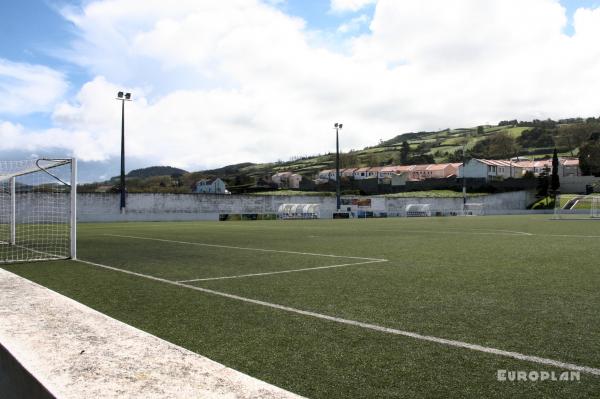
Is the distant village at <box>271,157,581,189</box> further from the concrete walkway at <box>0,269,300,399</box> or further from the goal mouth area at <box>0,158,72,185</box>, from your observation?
the concrete walkway at <box>0,269,300,399</box>

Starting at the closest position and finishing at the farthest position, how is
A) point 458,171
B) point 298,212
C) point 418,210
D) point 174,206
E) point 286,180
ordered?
point 174,206 < point 298,212 < point 418,210 < point 458,171 < point 286,180

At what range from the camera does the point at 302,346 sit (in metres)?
3.93

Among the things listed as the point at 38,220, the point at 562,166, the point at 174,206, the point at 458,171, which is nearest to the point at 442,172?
the point at 458,171

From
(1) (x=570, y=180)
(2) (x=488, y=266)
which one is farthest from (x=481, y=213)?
(2) (x=488, y=266)

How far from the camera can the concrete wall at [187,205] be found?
133 ft

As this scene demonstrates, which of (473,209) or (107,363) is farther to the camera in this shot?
(473,209)

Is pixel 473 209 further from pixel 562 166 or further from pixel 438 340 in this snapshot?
pixel 562 166

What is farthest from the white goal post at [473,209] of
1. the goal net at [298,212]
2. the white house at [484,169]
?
the white house at [484,169]

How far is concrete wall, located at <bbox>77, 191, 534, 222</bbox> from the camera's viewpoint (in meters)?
40.4

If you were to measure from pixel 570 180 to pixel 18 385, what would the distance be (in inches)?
4175

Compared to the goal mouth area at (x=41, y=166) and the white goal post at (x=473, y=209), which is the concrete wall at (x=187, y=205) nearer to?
the white goal post at (x=473, y=209)

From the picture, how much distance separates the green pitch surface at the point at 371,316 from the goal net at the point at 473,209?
55.4 meters

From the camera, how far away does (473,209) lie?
66.1 m

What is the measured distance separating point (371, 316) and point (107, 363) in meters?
2.80
